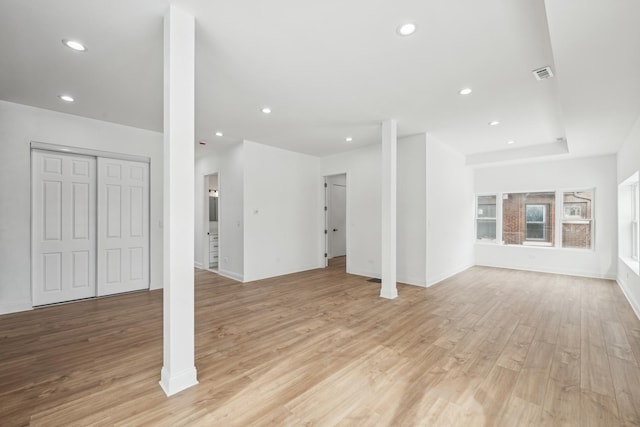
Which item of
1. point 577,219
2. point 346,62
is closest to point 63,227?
point 346,62

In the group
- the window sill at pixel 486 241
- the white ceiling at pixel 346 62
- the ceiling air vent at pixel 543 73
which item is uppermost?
the white ceiling at pixel 346 62

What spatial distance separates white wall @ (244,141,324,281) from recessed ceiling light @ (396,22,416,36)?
400 cm

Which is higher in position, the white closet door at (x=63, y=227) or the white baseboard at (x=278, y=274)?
the white closet door at (x=63, y=227)

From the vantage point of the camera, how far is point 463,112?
13.3ft

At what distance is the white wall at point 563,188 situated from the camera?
5.78 metres

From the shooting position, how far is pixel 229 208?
19.7ft

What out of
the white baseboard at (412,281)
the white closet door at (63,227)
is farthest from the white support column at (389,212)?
the white closet door at (63,227)

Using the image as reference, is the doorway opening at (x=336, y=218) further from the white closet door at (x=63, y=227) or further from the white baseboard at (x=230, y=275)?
the white closet door at (x=63, y=227)

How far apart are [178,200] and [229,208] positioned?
13.2 ft

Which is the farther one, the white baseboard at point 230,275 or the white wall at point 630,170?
the white baseboard at point 230,275

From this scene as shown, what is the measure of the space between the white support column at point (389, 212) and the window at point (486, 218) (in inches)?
173

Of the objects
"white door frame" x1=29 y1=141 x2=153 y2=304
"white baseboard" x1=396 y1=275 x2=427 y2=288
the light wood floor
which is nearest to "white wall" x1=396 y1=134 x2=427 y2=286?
"white baseboard" x1=396 y1=275 x2=427 y2=288

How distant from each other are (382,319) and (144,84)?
4.05 meters

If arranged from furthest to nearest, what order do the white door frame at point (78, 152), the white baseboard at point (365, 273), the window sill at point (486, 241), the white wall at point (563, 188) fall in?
the window sill at point (486, 241), the white baseboard at point (365, 273), the white wall at point (563, 188), the white door frame at point (78, 152)
